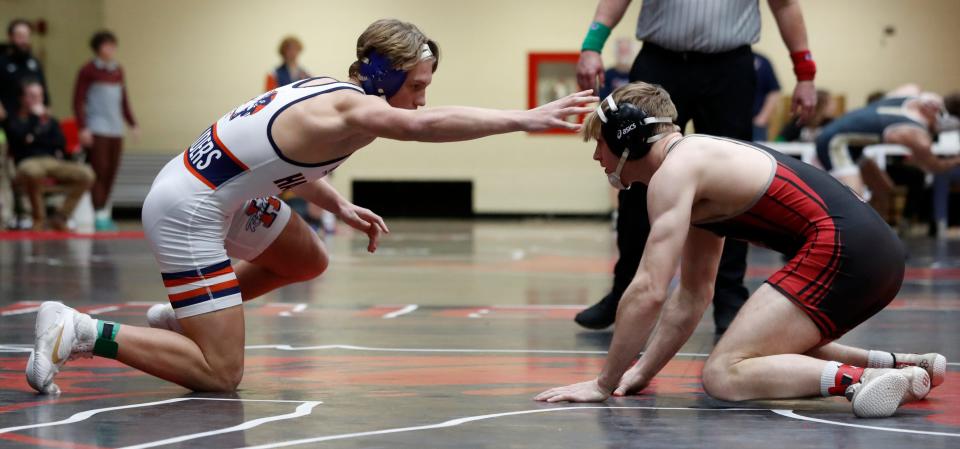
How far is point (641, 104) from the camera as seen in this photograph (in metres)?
3.35

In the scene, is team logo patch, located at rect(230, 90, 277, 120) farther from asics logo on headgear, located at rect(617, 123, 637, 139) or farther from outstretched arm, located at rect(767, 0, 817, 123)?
outstretched arm, located at rect(767, 0, 817, 123)

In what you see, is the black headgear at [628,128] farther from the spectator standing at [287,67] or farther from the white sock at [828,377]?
the spectator standing at [287,67]

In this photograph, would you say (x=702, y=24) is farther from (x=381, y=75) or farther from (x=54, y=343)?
(x=54, y=343)

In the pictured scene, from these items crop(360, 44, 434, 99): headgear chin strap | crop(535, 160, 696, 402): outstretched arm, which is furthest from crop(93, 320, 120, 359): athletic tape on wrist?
crop(535, 160, 696, 402): outstretched arm

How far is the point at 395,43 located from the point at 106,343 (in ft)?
3.70

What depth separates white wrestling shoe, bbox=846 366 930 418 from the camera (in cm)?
306

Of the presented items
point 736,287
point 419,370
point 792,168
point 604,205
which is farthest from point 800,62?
point 604,205

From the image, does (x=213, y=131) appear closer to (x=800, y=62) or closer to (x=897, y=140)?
(x=800, y=62)

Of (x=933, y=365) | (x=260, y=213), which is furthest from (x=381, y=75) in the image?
(x=933, y=365)

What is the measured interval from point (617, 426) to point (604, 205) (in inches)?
544

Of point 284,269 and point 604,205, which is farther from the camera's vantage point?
point 604,205

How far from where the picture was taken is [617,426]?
117 inches

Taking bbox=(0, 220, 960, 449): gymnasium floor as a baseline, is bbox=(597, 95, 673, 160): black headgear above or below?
above

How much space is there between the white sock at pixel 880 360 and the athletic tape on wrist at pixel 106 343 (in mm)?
2052
